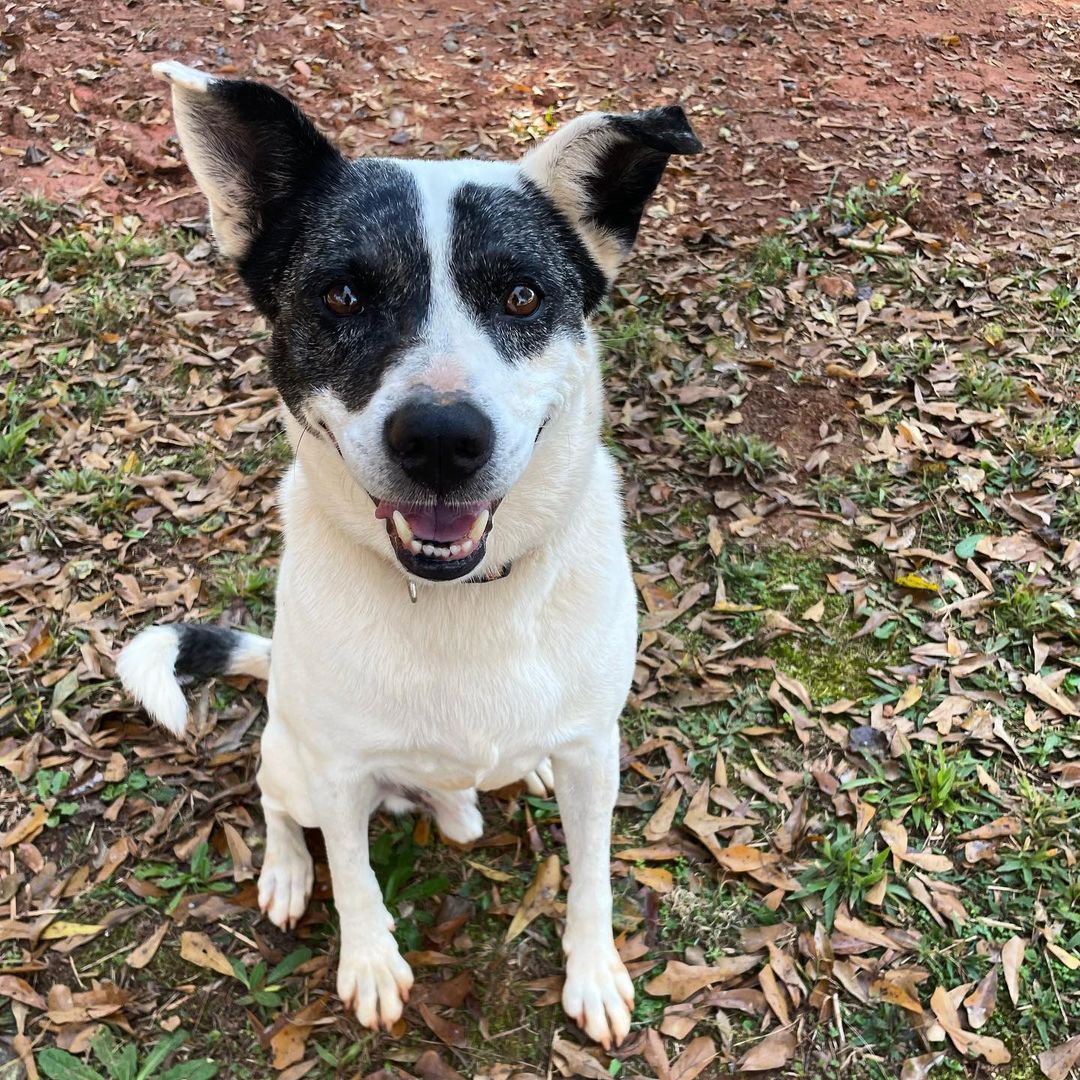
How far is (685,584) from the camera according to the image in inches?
160

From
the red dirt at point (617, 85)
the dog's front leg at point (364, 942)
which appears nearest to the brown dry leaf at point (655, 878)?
the dog's front leg at point (364, 942)

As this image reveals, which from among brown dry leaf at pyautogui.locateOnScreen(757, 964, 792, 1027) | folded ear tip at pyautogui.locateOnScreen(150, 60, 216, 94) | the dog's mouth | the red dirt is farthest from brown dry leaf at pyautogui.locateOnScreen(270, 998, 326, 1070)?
the red dirt

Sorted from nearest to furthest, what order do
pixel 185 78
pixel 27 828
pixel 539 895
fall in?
pixel 185 78 < pixel 539 895 < pixel 27 828

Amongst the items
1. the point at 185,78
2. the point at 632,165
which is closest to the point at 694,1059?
the point at 632,165

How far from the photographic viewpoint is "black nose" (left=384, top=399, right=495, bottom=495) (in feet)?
6.15

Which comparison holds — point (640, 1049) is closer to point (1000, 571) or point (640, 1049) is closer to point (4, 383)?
point (1000, 571)

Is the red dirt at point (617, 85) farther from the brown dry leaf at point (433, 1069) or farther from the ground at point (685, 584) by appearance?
the brown dry leaf at point (433, 1069)

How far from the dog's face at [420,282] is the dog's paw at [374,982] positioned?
139cm

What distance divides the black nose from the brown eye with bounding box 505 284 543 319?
1.36ft

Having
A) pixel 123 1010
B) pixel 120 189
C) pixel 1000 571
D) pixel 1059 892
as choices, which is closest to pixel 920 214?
pixel 1000 571

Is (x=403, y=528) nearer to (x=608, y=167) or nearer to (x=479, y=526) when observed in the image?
(x=479, y=526)

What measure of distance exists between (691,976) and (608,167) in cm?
246

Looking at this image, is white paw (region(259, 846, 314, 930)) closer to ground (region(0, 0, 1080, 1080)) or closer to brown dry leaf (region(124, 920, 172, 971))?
ground (region(0, 0, 1080, 1080))

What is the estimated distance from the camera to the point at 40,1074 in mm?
2674
